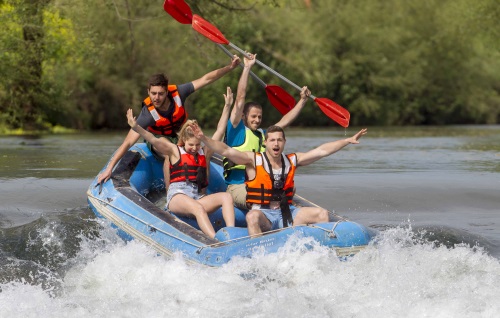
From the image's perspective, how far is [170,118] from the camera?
669cm

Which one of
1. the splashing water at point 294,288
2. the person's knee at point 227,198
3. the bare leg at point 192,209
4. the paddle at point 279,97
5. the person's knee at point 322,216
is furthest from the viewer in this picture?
the paddle at point 279,97

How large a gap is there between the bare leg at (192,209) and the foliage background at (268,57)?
8.15 metres

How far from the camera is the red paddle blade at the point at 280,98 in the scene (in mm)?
7403

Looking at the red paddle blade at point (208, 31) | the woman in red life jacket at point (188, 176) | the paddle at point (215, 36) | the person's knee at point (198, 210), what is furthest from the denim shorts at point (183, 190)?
the red paddle blade at point (208, 31)

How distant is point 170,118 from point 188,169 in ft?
2.65

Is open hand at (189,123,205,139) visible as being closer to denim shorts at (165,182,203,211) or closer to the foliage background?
denim shorts at (165,182,203,211)

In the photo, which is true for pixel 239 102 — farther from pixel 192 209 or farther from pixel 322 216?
pixel 322 216

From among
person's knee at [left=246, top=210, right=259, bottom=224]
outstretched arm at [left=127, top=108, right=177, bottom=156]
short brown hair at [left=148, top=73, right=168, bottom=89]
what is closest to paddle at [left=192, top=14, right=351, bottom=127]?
short brown hair at [left=148, top=73, right=168, bottom=89]

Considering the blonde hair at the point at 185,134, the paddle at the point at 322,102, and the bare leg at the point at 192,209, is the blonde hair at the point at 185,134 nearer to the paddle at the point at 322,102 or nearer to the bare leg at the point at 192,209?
the bare leg at the point at 192,209

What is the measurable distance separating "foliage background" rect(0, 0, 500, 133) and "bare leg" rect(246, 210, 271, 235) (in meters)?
8.65

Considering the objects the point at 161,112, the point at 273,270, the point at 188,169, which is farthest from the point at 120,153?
the point at 273,270

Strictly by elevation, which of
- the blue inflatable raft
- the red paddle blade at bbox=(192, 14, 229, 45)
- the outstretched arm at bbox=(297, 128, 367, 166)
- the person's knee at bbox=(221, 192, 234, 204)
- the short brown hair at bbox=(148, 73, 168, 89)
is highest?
the red paddle blade at bbox=(192, 14, 229, 45)

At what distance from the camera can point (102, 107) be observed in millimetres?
22266

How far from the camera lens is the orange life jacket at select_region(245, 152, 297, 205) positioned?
554 cm
